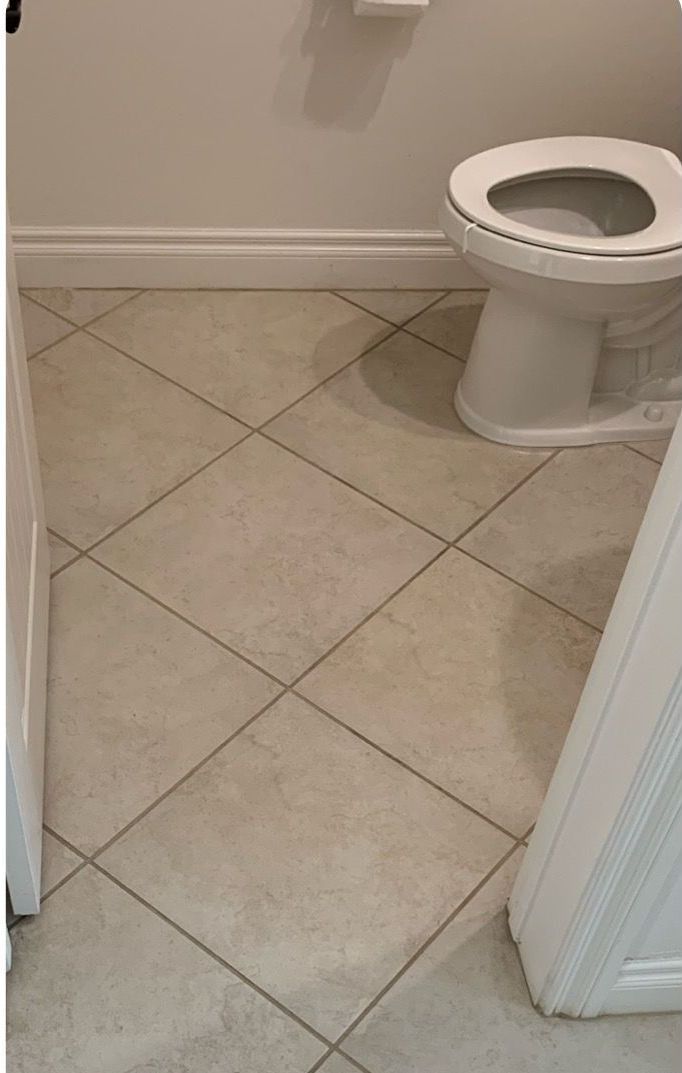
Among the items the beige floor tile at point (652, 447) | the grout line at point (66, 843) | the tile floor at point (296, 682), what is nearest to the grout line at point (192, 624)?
the tile floor at point (296, 682)

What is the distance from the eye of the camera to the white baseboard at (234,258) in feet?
7.79

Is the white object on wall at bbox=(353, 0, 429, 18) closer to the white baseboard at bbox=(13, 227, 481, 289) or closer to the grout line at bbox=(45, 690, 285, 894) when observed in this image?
the white baseboard at bbox=(13, 227, 481, 289)

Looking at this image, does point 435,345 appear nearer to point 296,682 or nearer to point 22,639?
point 296,682

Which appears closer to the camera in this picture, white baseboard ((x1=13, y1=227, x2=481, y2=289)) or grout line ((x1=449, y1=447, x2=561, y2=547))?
grout line ((x1=449, y1=447, x2=561, y2=547))

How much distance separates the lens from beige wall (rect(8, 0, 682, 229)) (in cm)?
216

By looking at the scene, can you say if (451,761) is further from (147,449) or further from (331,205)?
(331,205)

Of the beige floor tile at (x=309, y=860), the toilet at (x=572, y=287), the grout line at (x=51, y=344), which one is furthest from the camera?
the grout line at (x=51, y=344)

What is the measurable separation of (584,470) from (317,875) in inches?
35.7

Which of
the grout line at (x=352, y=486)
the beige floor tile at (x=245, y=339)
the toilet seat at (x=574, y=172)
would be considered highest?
the toilet seat at (x=574, y=172)

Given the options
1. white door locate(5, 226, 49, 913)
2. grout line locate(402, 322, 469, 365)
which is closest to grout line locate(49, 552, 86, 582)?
white door locate(5, 226, 49, 913)

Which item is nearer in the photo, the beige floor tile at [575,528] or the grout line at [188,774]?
the grout line at [188,774]

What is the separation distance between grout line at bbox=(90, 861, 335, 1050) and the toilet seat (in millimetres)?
1073

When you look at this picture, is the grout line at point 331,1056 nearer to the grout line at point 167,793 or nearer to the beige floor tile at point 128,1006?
the beige floor tile at point 128,1006

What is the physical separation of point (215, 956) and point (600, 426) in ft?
3.80
